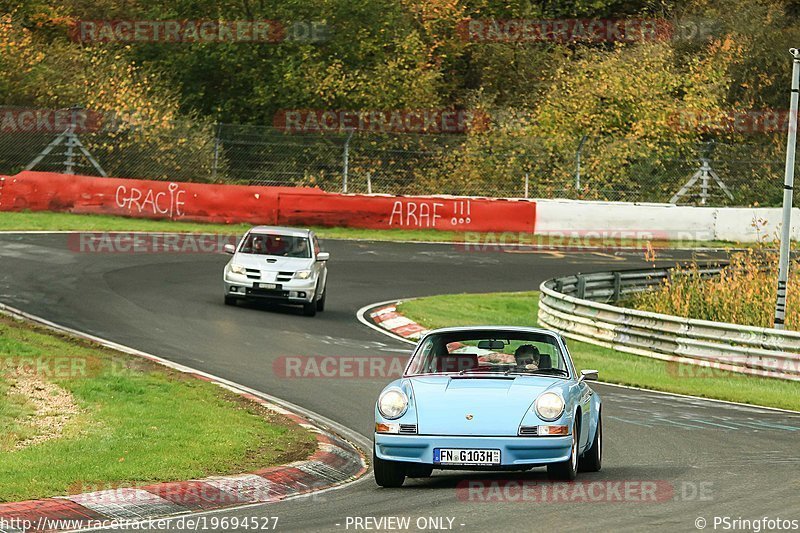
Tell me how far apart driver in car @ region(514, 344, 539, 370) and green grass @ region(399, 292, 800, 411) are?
6824mm

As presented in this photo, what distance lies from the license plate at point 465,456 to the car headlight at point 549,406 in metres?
0.50

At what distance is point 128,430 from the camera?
12438mm

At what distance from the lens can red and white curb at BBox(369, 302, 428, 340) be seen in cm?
2339

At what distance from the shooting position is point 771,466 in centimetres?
1180

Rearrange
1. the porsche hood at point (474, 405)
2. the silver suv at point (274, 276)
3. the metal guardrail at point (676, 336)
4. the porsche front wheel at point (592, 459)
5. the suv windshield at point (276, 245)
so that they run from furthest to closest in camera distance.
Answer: the suv windshield at point (276, 245) → the silver suv at point (274, 276) → the metal guardrail at point (676, 336) → the porsche front wheel at point (592, 459) → the porsche hood at point (474, 405)

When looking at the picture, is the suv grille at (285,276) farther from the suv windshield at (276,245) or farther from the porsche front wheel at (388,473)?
the porsche front wheel at (388,473)

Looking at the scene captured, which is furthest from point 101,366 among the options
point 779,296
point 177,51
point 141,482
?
point 177,51

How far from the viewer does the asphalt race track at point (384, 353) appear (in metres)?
9.40

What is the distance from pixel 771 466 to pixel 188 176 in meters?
31.1

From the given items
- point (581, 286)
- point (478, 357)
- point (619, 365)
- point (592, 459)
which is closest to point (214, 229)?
point (581, 286)

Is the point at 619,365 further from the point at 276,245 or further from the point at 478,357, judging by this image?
the point at 478,357

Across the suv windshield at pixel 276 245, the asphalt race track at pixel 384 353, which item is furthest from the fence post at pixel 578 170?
the suv windshield at pixel 276 245

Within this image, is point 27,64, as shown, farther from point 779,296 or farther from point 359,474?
point 359,474

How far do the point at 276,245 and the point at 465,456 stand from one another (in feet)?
48.9
